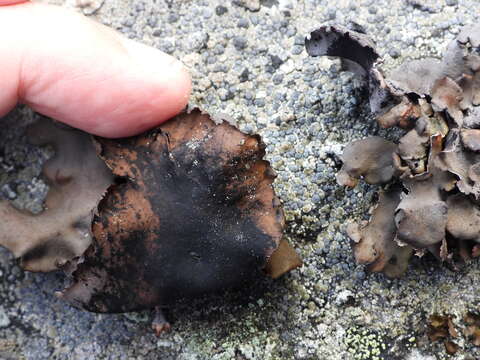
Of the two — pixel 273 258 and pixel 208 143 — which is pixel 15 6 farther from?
pixel 273 258

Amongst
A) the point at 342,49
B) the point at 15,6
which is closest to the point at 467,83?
the point at 342,49

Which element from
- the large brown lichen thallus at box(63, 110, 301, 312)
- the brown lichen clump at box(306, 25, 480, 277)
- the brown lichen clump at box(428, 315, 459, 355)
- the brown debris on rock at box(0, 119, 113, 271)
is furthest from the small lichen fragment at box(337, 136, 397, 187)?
the brown debris on rock at box(0, 119, 113, 271)

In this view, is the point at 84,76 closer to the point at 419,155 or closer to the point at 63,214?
the point at 63,214

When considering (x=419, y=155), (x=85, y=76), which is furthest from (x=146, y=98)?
(x=419, y=155)

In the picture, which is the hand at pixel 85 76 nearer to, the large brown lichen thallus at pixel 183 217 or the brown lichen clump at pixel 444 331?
the large brown lichen thallus at pixel 183 217

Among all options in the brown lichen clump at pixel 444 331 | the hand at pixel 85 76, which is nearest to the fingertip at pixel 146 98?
the hand at pixel 85 76
